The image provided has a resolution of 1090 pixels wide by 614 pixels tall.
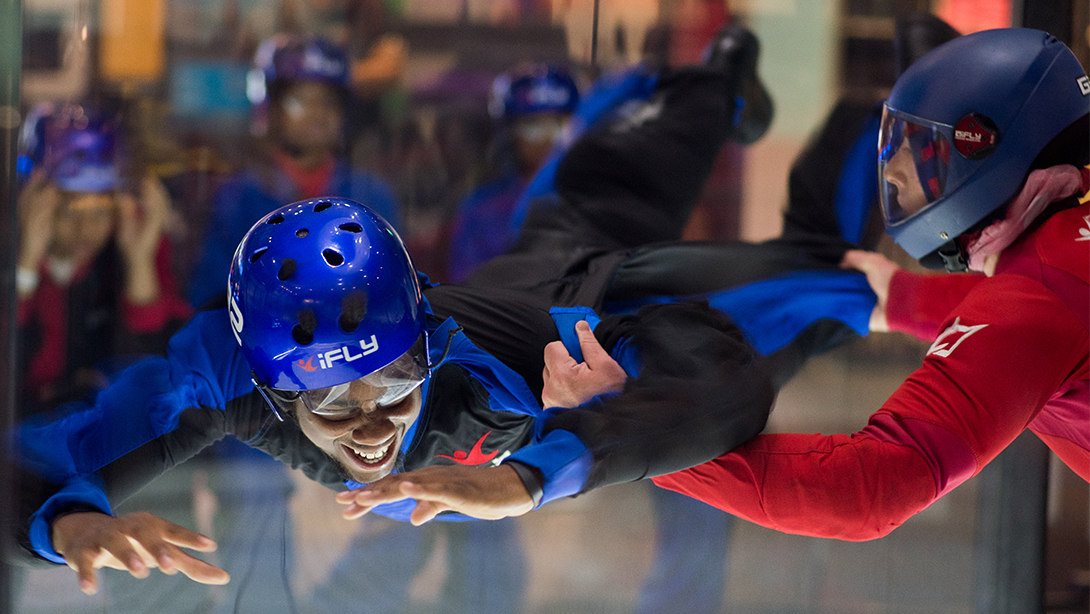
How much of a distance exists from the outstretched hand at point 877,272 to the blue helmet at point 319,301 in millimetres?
1087

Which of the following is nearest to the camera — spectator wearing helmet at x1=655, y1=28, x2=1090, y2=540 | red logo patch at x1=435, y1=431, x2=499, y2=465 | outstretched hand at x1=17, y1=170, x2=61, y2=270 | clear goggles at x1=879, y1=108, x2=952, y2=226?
spectator wearing helmet at x1=655, y1=28, x2=1090, y2=540

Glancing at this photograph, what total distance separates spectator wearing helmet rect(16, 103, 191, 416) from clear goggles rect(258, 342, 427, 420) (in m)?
1.03

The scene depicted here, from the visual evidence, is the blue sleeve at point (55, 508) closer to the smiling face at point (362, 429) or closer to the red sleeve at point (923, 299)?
the smiling face at point (362, 429)

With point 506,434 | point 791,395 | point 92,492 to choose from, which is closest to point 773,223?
point 791,395

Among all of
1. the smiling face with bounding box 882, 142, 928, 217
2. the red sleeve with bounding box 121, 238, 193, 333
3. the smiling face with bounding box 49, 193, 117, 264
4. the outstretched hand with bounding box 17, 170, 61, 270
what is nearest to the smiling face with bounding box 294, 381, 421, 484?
the smiling face with bounding box 882, 142, 928, 217

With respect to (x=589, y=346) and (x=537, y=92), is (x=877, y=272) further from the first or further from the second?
(x=537, y=92)

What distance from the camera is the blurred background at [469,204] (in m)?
2.36

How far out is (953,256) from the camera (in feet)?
4.65

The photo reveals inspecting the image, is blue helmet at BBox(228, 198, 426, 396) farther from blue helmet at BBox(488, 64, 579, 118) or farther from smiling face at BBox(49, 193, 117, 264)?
blue helmet at BBox(488, 64, 579, 118)

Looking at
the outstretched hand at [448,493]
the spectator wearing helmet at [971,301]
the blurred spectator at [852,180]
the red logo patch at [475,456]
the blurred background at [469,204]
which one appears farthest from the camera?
the blurred background at [469,204]

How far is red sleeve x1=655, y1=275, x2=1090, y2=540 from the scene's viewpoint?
1.12 metres

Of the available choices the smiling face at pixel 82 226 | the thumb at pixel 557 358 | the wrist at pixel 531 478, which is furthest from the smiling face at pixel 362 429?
the smiling face at pixel 82 226

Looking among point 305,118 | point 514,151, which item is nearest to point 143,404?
point 305,118

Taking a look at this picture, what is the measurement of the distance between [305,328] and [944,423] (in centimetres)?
88
